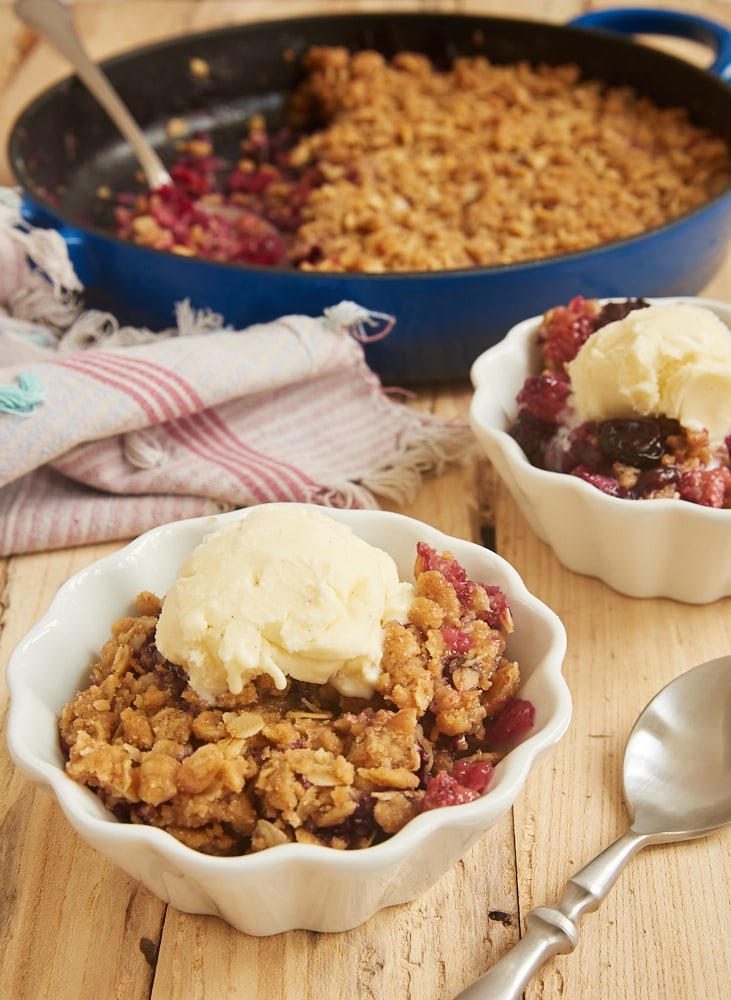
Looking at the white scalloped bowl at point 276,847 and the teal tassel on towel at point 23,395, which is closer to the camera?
the white scalloped bowl at point 276,847

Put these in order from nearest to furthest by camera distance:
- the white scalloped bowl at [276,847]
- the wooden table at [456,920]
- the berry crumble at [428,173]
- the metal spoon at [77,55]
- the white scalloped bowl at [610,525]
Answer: the white scalloped bowl at [276,847] < the wooden table at [456,920] < the white scalloped bowl at [610,525] < the berry crumble at [428,173] < the metal spoon at [77,55]

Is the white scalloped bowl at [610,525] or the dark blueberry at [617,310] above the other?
the dark blueberry at [617,310]

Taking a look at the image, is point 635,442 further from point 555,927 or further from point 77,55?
point 77,55

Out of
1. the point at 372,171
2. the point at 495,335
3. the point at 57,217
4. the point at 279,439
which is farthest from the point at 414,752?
the point at 372,171

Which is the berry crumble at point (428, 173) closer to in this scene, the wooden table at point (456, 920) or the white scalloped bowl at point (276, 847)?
the white scalloped bowl at point (276, 847)

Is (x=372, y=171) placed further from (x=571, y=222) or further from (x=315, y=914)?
(x=315, y=914)

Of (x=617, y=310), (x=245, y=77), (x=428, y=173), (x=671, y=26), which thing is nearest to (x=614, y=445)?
(x=617, y=310)

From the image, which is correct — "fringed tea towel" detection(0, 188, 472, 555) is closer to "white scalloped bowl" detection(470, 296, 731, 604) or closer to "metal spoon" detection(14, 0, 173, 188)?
"white scalloped bowl" detection(470, 296, 731, 604)

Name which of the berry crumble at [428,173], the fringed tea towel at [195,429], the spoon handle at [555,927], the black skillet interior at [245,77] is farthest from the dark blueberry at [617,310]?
the black skillet interior at [245,77]

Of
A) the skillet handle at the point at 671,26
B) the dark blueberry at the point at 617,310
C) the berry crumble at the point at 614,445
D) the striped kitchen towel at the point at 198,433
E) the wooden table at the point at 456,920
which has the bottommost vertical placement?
the wooden table at the point at 456,920
